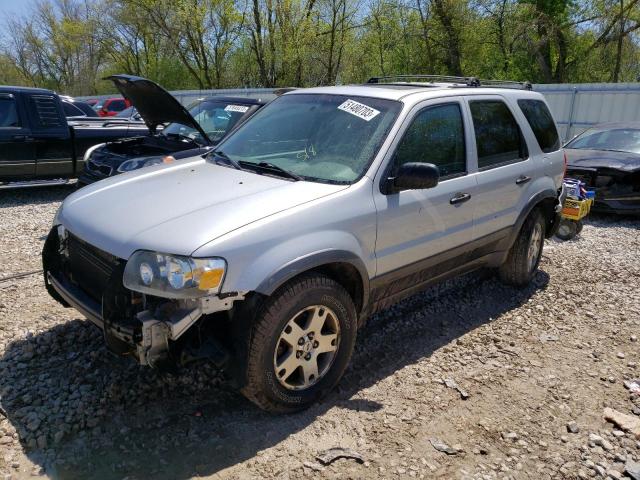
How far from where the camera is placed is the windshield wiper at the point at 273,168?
11.0ft

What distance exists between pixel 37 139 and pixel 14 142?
33 centimetres

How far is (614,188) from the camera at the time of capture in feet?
26.2

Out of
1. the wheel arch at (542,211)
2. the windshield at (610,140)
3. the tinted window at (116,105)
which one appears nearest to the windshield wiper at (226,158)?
the wheel arch at (542,211)

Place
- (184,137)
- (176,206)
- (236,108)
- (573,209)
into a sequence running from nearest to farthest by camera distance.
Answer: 1. (176,206)
2. (573,209)
3. (184,137)
4. (236,108)

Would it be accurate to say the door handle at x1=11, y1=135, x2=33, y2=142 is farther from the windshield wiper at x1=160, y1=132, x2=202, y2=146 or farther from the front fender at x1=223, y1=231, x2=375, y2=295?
the front fender at x1=223, y1=231, x2=375, y2=295

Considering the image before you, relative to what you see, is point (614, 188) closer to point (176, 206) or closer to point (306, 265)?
point (306, 265)

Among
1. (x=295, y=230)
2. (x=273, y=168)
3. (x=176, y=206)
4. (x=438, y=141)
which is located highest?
(x=438, y=141)

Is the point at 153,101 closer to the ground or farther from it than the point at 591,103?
farther from it

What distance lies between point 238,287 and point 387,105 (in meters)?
1.74

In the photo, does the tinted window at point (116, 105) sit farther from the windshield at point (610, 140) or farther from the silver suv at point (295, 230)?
the silver suv at point (295, 230)

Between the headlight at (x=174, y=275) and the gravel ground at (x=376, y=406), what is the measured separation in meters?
0.88

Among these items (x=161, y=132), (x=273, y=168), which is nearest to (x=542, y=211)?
(x=273, y=168)

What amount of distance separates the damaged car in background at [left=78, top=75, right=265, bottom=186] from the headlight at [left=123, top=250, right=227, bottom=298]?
3654 millimetres

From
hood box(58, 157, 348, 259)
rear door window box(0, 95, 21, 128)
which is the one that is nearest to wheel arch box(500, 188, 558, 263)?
hood box(58, 157, 348, 259)
